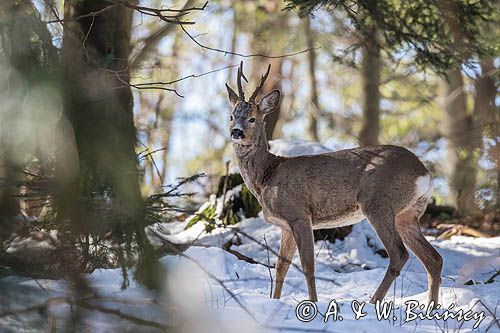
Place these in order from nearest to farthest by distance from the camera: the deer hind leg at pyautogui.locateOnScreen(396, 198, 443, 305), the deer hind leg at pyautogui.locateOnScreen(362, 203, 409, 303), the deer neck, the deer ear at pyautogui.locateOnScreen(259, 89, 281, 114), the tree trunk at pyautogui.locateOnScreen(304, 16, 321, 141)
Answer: the deer hind leg at pyautogui.locateOnScreen(362, 203, 409, 303), the deer hind leg at pyautogui.locateOnScreen(396, 198, 443, 305), the deer neck, the deer ear at pyautogui.locateOnScreen(259, 89, 281, 114), the tree trunk at pyautogui.locateOnScreen(304, 16, 321, 141)

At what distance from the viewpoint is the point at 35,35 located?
4.01m

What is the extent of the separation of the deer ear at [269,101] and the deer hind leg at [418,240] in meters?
1.55

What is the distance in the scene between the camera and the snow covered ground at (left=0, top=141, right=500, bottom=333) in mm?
3035

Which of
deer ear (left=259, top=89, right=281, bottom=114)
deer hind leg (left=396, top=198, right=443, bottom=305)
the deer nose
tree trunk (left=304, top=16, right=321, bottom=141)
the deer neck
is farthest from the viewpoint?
tree trunk (left=304, top=16, right=321, bottom=141)

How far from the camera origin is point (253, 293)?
20.1ft

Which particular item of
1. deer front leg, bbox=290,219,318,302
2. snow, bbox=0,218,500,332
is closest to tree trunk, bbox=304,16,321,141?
snow, bbox=0,218,500,332

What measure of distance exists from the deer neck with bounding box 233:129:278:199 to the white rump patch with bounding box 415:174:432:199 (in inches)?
52.2

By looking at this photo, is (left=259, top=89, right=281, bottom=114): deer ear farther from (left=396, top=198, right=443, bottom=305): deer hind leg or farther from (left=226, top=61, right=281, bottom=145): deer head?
(left=396, top=198, right=443, bottom=305): deer hind leg

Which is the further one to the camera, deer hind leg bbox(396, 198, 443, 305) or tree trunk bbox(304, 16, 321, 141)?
tree trunk bbox(304, 16, 321, 141)

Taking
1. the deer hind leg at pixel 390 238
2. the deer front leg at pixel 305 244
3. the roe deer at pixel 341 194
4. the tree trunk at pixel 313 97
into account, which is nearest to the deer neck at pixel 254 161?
the roe deer at pixel 341 194

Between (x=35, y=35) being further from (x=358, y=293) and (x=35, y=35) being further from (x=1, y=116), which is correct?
(x=358, y=293)

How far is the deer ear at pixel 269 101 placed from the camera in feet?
22.3

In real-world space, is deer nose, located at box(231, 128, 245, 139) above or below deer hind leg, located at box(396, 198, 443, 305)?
above

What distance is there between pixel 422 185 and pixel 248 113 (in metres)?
1.67
